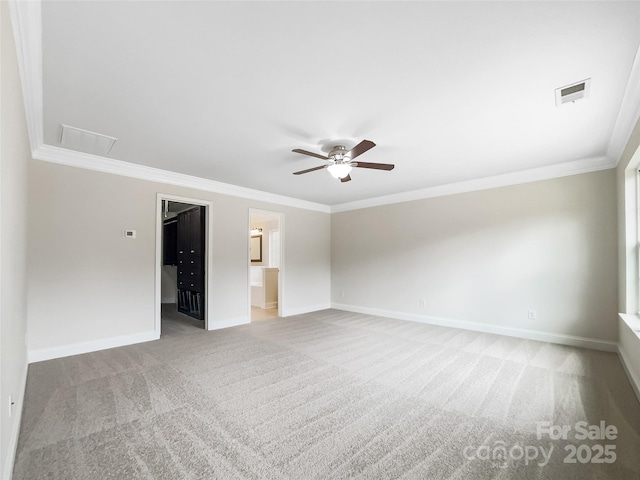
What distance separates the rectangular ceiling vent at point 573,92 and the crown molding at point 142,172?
448 cm

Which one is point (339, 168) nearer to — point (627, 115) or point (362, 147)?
point (362, 147)

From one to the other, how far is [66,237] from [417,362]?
4474 millimetres

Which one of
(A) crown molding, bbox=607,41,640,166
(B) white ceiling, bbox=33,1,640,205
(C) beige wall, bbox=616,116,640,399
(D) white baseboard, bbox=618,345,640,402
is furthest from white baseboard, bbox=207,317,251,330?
(A) crown molding, bbox=607,41,640,166

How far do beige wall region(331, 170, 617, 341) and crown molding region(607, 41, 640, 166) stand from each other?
25.0 inches

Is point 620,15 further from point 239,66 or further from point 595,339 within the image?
point 595,339

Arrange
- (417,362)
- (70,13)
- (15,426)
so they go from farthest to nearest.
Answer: (417,362) → (15,426) → (70,13)

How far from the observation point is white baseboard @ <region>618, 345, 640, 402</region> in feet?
8.30

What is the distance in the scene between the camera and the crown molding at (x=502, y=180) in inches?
147

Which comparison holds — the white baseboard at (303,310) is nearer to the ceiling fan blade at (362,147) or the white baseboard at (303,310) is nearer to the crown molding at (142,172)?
the crown molding at (142,172)

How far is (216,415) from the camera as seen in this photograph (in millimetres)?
2154

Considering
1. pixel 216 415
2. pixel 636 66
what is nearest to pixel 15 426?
pixel 216 415

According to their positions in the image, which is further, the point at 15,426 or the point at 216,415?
the point at 216,415

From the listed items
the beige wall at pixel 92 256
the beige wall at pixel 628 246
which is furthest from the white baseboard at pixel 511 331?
the beige wall at pixel 92 256

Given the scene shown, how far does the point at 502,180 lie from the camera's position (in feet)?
14.6
